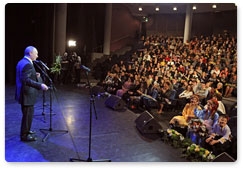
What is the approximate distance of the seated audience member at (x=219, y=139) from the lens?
160 inches

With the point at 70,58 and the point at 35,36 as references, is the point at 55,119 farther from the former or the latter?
the point at 70,58

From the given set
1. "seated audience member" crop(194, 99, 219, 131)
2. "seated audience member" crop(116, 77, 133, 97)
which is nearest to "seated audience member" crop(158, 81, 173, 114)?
"seated audience member" crop(116, 77, 133, 97)

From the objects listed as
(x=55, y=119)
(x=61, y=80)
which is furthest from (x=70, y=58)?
(x=55, y=119)

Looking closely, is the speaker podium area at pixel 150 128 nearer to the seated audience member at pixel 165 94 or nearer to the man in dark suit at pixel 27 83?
the seated audience member at pixel 165 94

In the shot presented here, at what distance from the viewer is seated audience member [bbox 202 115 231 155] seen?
407 centimetres

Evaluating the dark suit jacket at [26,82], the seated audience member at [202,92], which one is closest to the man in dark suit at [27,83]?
the dark suit jacket at [26,82]

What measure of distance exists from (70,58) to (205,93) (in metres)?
4.29

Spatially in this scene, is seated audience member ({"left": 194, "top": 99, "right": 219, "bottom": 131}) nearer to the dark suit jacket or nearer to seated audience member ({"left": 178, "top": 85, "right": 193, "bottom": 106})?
seated audience member ({"left": 178, "top": 85, "right": 193, "bottom": 106})

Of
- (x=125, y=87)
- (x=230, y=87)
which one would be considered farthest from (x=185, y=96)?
(x=125, y=87)

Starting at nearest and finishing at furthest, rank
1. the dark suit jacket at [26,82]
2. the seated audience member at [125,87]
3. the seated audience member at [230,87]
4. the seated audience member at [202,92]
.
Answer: the dark suit jacket at [26,82] → the seated audience member at [230,87] → the seated audience member at [202,92] → the seated audience member at [125,87]

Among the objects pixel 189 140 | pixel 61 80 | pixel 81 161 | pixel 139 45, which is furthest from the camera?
pixel 139 45

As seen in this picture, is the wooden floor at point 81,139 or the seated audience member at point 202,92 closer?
the wooden floor at point 81,139

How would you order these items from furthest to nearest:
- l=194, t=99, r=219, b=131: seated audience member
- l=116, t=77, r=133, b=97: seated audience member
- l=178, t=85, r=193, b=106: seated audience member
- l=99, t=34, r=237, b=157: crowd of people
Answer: l=116, t=77, r=133, b=97: seated audience member
l=178, t=85, r=193, b=106: seated audience member
l=99, t=34, r=237, b=157: crowd of people
l=194, t=99, r=219, b=131: seated audience member

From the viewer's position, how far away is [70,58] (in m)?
8.98
